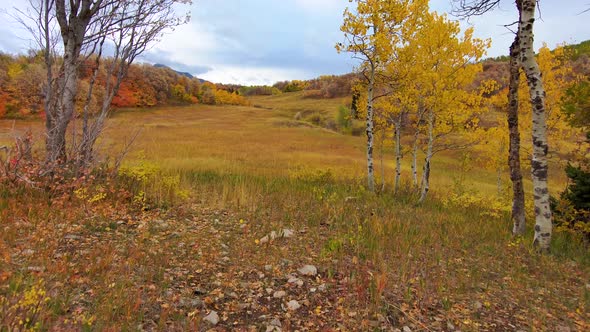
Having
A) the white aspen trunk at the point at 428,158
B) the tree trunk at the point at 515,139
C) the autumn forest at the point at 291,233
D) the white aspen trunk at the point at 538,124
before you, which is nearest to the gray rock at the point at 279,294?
the autumn forest at the point at 291,233

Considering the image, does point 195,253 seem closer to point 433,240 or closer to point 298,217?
point 298,217

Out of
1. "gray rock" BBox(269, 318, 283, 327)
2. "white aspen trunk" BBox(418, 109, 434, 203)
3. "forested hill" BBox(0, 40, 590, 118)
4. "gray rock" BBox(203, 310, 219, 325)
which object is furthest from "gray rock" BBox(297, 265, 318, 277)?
"forested hill" BBox(0, 40, 590, 118)

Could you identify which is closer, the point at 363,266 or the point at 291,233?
the point at 363,266

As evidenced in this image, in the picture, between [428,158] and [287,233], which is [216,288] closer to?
[287,233]

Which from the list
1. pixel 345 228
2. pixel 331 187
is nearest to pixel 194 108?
pixel 331 187

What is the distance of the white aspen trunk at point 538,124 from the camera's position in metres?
6.88

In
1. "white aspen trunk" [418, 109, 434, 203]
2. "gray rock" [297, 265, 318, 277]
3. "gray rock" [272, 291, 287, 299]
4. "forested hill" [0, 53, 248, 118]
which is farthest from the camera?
"forested hill" [0, 53, 248, 118]

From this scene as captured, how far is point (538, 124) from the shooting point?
6.98 meters

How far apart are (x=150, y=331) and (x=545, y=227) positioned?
8.32 metres

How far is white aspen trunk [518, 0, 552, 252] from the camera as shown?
6883 mm

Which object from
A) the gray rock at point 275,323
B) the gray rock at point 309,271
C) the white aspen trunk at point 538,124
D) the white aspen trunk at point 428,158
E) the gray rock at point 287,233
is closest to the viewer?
the gray rock at point 275,323

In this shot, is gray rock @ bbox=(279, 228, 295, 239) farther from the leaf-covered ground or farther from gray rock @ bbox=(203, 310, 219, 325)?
gray rock @ bbox=(203, 310, 219, 325)

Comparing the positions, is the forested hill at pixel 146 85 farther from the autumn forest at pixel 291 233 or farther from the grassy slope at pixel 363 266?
the grassy slope at pixel 363 266

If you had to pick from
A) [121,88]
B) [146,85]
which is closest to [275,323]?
[121,88]
